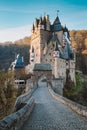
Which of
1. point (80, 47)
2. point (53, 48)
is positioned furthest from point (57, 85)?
point (80, 47)

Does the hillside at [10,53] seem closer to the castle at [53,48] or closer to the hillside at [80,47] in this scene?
the hillside at [80,47]

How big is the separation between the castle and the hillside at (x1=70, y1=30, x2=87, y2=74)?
22.5m

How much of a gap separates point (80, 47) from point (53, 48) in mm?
50980

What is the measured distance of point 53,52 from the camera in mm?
84500

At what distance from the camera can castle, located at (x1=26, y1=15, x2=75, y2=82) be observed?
273ft

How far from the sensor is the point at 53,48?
86.4 meters

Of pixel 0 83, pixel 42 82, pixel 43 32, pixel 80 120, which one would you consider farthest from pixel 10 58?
pixel 80 120

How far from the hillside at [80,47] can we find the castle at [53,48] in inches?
887

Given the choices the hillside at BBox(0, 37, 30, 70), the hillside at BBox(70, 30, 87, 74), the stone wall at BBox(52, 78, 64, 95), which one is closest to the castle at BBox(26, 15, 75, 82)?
the stone wall at BBox(52, 78, 64, 95)

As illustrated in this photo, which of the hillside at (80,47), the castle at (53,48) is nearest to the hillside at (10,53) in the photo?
the hillside at (80,47)

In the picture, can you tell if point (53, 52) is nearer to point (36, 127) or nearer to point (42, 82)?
point (42, 82)

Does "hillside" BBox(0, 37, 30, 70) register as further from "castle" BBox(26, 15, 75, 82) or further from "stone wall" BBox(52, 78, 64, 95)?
"stone wall" BBox(52, 78, 64, 95)

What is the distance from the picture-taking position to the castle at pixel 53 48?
8319cm

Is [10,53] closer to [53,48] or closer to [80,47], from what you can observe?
[80,47]
